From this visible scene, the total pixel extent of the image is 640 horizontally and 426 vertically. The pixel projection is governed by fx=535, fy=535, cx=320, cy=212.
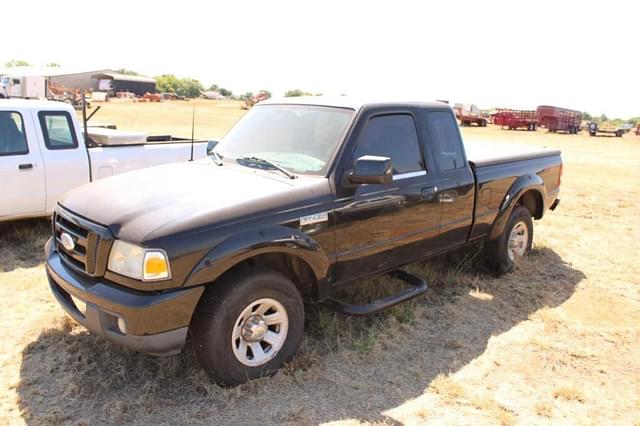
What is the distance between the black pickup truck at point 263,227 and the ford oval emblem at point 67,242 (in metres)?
0.01

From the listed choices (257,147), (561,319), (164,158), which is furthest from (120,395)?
(164,158)

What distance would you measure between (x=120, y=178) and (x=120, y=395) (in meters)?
1.55

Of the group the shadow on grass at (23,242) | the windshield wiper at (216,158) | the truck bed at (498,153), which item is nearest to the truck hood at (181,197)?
the windshield wiper at (216,158)

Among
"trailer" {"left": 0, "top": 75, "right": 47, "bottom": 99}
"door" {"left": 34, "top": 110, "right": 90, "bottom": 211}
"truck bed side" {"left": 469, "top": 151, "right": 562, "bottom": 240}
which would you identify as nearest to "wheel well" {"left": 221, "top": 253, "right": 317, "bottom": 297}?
"truck bed side" {"left": 469, "top": 151, "right": 562, "bottom": 240}

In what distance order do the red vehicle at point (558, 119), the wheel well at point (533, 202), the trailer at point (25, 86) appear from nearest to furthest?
the wheel well at point (533, 202) < the trailer at point (25, 86) < the red vehicle at point (558, 119)

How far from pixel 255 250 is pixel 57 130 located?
4.50 m

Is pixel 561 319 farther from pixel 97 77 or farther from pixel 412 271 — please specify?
pixel 97 77

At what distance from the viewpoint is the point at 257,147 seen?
4266 millimetres

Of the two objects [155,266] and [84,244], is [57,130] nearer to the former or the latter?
[84,244]

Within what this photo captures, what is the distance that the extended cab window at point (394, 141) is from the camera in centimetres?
408

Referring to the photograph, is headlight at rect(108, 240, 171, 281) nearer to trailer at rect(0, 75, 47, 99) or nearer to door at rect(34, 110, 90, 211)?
door at rect(34, 110, 90, 211)

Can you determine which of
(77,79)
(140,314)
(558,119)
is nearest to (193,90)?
(77,79)

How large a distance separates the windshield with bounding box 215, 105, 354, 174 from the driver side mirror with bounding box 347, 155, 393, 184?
280mm

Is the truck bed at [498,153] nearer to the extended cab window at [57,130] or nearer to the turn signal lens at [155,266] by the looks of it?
the turn signal lens at [155,266]
